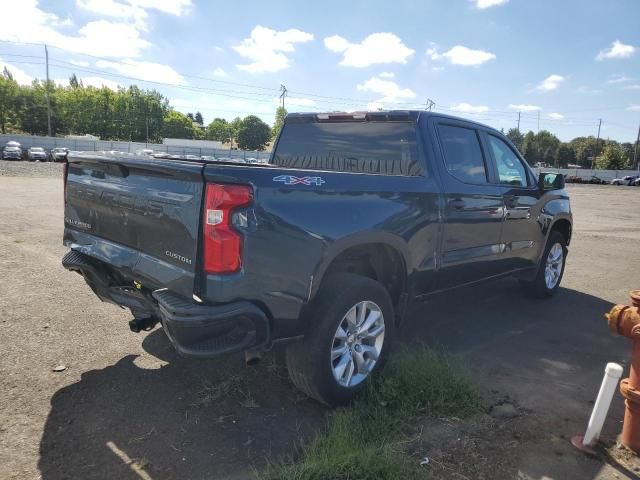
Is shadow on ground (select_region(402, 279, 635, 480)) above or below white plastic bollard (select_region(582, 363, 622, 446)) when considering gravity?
below

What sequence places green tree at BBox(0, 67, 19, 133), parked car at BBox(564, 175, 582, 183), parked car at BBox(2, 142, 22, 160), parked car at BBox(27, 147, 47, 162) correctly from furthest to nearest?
green tree at BBox(0, 67, 19, 133), parked car at BBox(564, 175, 582, 183), parked car at BBox(27, 147, 47, 162), parked car at BBox(2, 142, 22, 160)

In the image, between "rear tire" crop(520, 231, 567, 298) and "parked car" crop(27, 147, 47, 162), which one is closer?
"rear tire" crop(520, 231, 567, 298)

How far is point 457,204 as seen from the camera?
4.05m

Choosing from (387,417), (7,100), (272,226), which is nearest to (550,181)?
(387,417)

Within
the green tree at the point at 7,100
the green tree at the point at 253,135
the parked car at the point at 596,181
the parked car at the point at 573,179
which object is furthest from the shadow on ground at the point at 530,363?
the green tree at the point at 253,135

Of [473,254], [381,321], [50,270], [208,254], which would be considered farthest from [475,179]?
[50,270]

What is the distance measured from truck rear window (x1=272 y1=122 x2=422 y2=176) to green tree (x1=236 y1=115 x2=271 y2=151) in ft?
342

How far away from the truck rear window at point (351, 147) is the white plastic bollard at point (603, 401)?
6.24ft

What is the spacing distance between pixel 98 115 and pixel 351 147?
9898 cm

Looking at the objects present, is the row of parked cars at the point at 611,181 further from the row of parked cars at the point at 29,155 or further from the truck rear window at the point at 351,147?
the truck rear window at the point at 351,147

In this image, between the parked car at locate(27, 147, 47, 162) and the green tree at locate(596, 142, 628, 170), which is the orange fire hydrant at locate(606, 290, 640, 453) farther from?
the green tree at locate(596, 142, 628, 170)

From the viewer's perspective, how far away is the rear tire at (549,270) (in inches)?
236

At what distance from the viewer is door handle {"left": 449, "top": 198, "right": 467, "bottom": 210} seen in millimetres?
3998

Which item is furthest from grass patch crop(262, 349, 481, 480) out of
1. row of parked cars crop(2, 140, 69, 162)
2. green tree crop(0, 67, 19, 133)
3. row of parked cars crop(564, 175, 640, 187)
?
green tree crop(0, 67, 19, 133)
